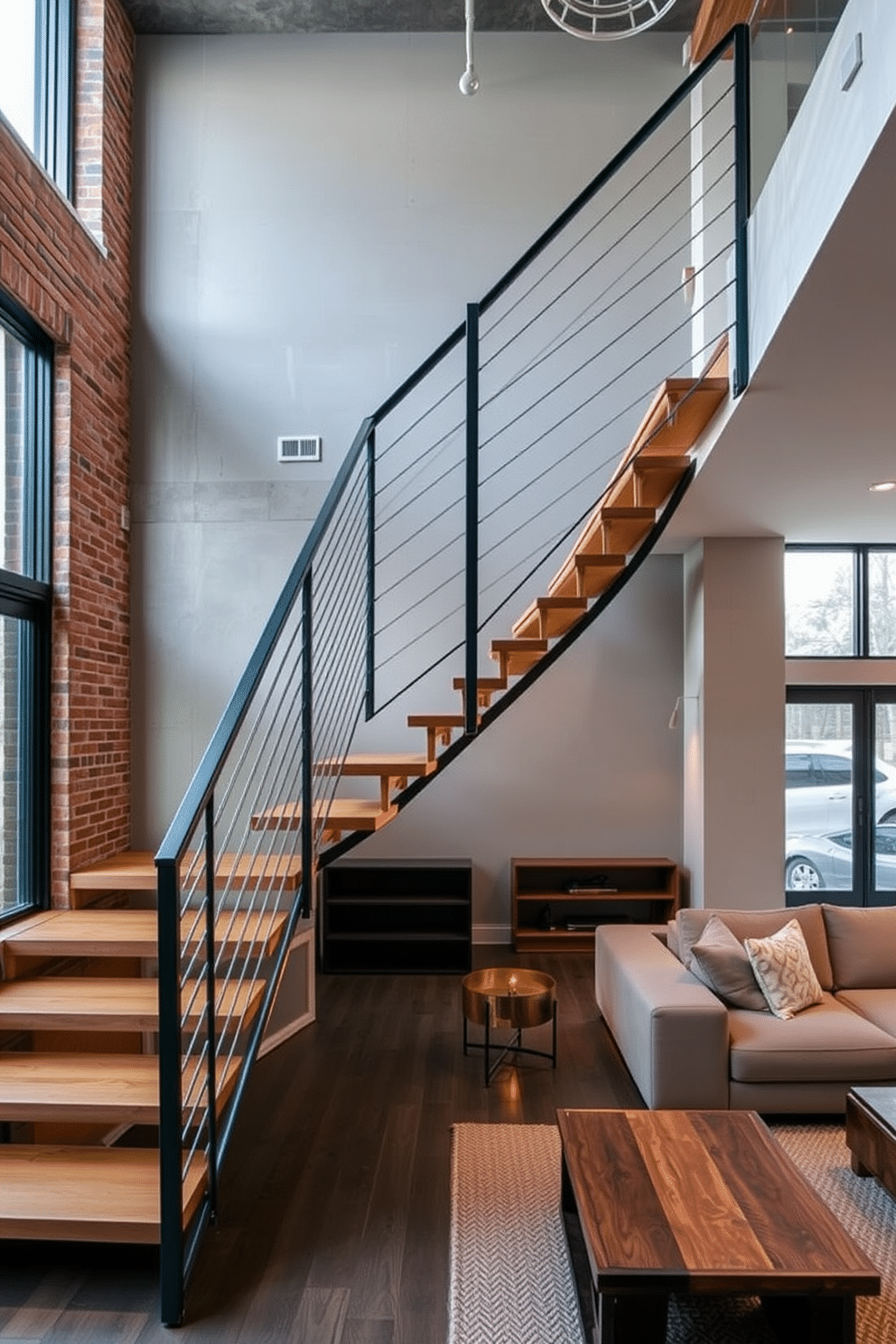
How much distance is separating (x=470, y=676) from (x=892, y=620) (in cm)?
410

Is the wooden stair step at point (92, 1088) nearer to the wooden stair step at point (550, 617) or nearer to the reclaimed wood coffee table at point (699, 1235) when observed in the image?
the reclaimed wood coffee table at point (699, 1235)

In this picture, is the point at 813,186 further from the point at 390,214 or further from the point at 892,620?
the point at 892,620

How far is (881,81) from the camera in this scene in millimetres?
1875

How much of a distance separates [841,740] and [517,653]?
361 cm

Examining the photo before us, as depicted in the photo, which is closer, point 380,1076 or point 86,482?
point 380,1076

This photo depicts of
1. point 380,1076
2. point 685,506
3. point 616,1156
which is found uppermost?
point 685,506

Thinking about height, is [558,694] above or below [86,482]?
below

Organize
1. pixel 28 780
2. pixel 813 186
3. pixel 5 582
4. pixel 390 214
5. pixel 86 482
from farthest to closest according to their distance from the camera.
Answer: pixel 390 214 < pixel 86 482 < pixel 28 780 < pixel 5 582 < pixel 813 186

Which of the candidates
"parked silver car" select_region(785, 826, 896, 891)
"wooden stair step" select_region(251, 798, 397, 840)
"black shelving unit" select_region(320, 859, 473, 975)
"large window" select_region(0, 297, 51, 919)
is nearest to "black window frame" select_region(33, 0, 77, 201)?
"large window" select_region(0, 297, 51, 919)

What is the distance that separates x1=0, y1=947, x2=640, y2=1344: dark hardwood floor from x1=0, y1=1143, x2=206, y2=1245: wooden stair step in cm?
19

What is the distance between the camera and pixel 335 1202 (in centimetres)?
296

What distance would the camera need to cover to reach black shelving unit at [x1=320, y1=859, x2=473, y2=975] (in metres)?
5.50

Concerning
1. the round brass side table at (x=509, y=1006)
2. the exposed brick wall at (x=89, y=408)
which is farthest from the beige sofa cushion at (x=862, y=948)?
the exposed brick wall at (x=89, y=408)

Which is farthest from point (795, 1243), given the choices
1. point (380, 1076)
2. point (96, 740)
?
point (96, 740)
